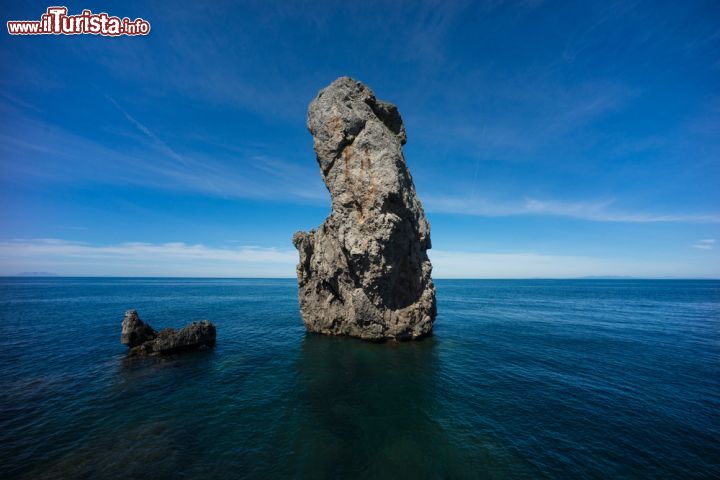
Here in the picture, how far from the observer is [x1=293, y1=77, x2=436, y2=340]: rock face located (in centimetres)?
3108

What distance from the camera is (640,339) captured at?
38906 mm

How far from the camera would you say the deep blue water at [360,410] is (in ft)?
45.7

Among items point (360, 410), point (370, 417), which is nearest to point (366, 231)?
point (360, 410)

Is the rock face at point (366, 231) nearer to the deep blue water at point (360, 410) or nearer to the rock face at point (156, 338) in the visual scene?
the deep blue water at point (360, 410)

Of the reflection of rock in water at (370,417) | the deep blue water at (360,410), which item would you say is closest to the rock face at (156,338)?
the deep blue water at (360,410)

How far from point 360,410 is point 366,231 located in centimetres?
1817

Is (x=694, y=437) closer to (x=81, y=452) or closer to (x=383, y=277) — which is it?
(x=383, y=277)

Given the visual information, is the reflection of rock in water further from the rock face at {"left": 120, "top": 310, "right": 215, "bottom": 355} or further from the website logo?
the website logo

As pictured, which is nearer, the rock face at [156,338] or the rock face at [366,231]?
the rock face at [156,338]

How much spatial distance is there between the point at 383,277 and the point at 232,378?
1854 cm

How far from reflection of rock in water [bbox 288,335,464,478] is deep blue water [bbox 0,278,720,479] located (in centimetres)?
11

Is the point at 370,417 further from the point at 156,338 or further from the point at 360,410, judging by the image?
the point at 156,338

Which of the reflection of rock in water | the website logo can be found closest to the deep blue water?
the reflection of rock in water

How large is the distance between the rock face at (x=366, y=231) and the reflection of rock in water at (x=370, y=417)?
6.14 metres
